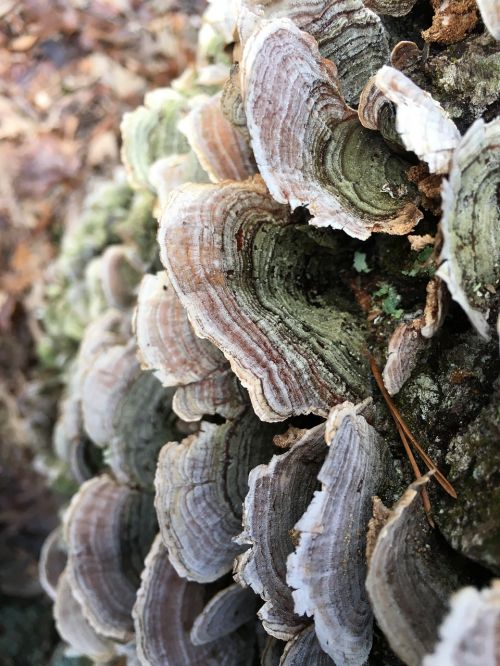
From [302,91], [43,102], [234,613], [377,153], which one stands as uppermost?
[43,102]

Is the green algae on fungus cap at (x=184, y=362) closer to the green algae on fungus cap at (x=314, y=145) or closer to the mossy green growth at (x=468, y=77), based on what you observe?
the green algae on fungus cap at (x=314, y=145)

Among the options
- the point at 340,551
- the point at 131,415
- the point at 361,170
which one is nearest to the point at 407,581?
the point at 340,551

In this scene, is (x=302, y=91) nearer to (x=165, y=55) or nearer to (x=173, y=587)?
(x=173, y=587)

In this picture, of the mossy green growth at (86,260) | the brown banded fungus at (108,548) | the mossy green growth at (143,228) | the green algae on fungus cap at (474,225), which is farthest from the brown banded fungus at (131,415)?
the green algae on fungus cap at (474,225)

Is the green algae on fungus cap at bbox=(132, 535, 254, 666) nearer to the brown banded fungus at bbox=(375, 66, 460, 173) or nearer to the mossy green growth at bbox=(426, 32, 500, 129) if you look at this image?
the brown banded fungus at bbox=(375, 66, 460, 173)

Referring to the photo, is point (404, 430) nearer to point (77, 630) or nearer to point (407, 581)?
point (407, 581)

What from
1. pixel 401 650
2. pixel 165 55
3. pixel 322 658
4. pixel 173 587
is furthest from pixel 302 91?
pixel 165 55

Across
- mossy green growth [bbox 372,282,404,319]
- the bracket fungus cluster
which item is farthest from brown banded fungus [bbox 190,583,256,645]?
mossy green growth [bbox 372,282,404,319]
